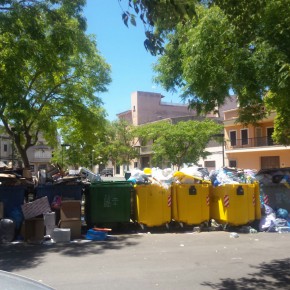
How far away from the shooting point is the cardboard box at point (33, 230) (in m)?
9.41

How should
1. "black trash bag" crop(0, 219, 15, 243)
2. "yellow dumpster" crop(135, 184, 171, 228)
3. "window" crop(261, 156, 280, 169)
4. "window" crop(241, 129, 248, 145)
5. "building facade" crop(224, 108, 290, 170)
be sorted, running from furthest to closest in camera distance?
"window" crop(241, 129, 248, 145)
"window" crop(261, 156, 280, 169)
"building facade" crop(224, 108, 290, 170)
"yellow dumpster" crop(135, 184, 171, 228)
"black trash bag" crop(0, 219, 15, 243)

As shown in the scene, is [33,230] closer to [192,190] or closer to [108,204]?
[108,204]

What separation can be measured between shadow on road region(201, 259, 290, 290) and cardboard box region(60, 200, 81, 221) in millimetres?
4477

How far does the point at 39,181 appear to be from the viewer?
35.9 feet

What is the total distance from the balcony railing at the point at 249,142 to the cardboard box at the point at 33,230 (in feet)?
103

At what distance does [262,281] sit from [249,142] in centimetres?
3602

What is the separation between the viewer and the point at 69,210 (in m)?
9.96

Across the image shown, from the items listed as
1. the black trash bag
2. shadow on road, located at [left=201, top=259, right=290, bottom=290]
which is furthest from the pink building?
shadow on road, located at [left=201, top=259, right=290, bottom=290]

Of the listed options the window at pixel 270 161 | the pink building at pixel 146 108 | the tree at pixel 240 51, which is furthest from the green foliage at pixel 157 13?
the pink building at pixel 146 108

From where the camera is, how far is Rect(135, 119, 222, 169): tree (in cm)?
3941

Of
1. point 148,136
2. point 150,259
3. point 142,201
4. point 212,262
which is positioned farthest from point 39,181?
point 148,136

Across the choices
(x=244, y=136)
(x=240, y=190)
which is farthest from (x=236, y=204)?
(x=244, y=136)

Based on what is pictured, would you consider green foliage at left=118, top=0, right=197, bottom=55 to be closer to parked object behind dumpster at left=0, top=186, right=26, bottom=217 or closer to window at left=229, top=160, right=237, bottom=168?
parked object behind dumpster at left=0, top=186, right=26, bottom=217

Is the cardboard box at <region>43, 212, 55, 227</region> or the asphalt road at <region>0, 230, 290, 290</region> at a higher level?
the cardboard box at <region>43, 212, 55, 227</region>
